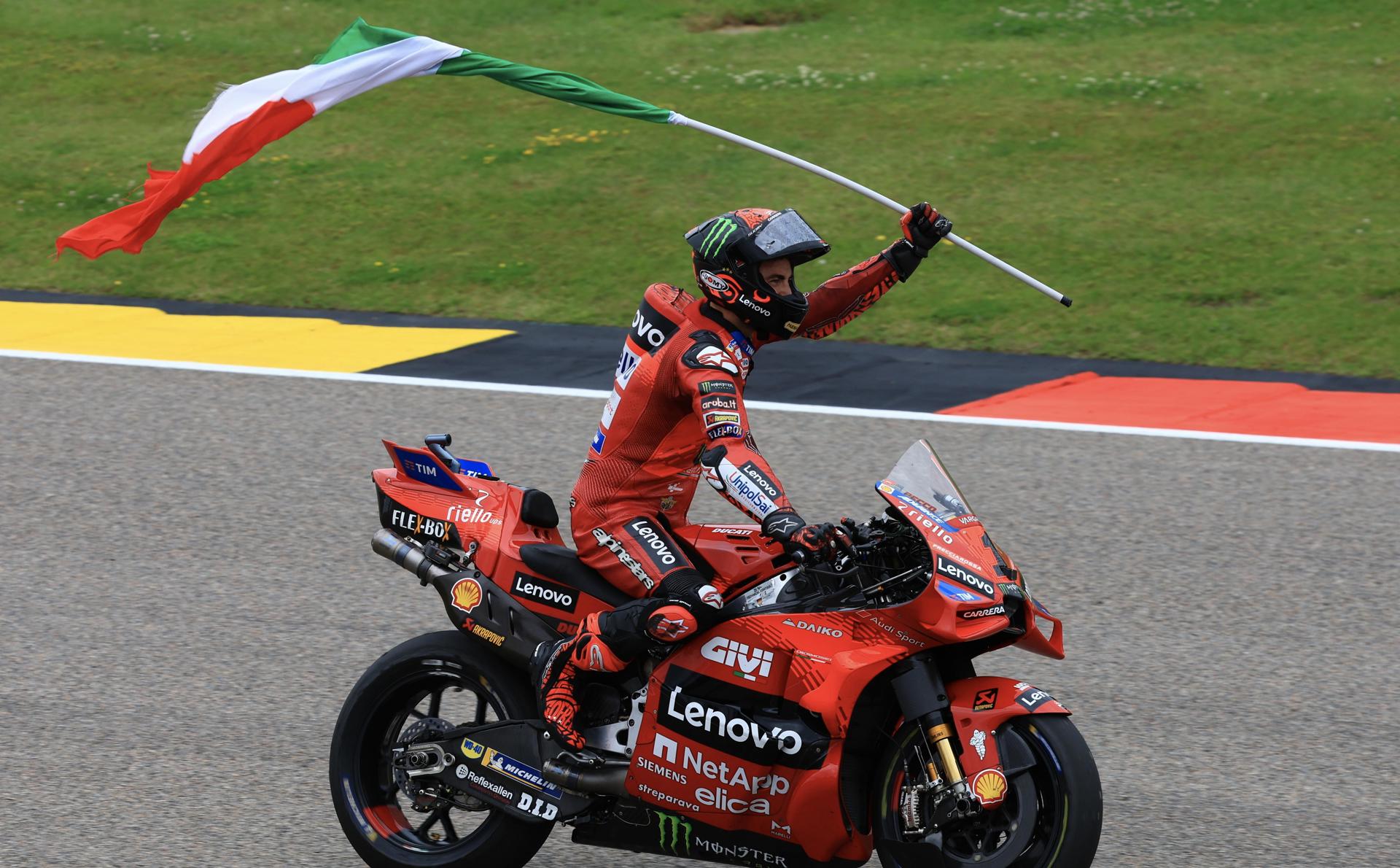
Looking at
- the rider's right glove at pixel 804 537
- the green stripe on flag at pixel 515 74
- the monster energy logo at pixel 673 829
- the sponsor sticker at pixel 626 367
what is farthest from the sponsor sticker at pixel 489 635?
the green stripe on flag at pixel 515 74

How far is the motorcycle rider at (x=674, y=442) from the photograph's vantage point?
5.11 meters

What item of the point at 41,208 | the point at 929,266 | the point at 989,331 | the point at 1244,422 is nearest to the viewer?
the point at 1244,422

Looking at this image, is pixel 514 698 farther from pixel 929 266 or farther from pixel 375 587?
pixel 929 266

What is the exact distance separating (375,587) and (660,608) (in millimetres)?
3170

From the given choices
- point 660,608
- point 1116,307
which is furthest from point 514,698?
point 1116,307

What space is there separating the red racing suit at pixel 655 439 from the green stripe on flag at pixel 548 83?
1.76 meters

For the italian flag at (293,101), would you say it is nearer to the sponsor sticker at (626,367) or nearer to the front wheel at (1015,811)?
the sponsor sticker at (626,367)

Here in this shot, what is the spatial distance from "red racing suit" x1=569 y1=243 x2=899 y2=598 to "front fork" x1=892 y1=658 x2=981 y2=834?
2.30 ft

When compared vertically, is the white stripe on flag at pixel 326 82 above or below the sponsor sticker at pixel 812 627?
above

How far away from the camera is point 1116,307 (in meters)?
13.2

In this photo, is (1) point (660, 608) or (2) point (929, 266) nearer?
(1) point (660, 608)

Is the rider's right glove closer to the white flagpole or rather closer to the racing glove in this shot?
the racing glove

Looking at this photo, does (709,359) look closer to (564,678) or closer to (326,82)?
(564,678)

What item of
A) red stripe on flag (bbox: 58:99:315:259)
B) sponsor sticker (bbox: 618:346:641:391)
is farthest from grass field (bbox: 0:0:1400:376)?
sponsor sticker (bbox: 618:346:641:391)
